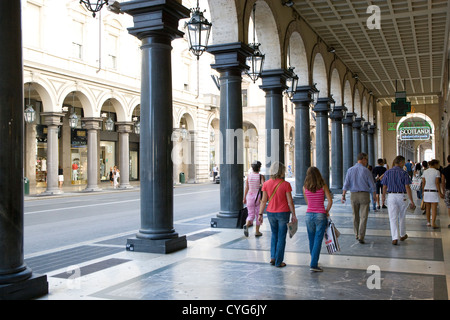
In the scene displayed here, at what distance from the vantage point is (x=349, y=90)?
2527cm

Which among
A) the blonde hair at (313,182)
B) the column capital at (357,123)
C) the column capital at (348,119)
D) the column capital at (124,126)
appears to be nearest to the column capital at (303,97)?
the column capital at (348,119)

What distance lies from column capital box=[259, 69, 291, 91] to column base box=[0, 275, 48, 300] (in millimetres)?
9992

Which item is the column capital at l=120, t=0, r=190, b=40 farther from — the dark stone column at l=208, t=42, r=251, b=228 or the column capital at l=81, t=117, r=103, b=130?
the column capital at l=81, t=117, r=103, b=130

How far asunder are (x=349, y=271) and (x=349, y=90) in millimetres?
20424

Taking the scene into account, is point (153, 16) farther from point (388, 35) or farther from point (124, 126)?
point (124, 126)

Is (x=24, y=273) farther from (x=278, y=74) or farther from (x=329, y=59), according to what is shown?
(x=329, y=59)

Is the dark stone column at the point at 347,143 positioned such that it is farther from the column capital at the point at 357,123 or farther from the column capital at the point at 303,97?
the column capital at the point at 303,97

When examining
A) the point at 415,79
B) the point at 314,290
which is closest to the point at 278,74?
the point at 314,290

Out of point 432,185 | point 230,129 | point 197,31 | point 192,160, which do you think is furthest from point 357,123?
point 197,31

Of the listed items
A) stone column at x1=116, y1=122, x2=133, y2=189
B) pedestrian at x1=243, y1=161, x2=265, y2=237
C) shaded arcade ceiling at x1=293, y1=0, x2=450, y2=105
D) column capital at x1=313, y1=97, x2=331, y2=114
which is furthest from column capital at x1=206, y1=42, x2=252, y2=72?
stone column at x1=116, y1=122, x2=133, y2=189

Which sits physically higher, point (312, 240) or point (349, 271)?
point (312, 240)

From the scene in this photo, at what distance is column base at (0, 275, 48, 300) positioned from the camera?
15.8ft

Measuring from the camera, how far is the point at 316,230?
6422 millimetres

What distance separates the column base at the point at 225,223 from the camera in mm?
10695
